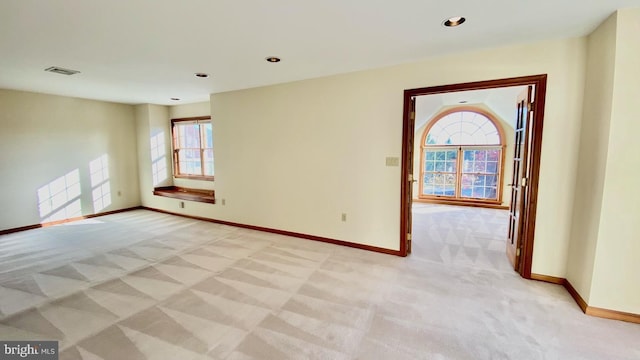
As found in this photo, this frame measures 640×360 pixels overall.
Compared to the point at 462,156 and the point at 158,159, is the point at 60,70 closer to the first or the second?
the point at 158,159

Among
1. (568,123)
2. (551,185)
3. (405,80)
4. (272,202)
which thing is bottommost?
(272,202)

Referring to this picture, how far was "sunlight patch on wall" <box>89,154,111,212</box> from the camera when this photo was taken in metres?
5.49

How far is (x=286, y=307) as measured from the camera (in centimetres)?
235

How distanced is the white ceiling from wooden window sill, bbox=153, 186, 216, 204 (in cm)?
242

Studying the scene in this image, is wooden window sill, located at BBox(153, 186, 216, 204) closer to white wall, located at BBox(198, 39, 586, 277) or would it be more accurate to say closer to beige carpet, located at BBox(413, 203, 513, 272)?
white wall, located at BBox(198, 39, 586, 277)

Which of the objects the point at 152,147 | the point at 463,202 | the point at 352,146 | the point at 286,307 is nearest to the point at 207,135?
the point at 152,147

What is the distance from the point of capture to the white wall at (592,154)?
2.13 m

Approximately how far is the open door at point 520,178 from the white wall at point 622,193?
0.74 m

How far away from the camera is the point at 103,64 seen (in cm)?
312

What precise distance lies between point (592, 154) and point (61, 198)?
756 cm

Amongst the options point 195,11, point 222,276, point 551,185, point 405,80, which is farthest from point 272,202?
point 551,185

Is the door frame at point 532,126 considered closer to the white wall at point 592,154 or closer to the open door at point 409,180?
the open door at point 409,180

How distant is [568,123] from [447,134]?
457 centimetres

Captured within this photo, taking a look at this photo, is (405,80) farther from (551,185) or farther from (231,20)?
(231,20)
